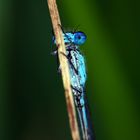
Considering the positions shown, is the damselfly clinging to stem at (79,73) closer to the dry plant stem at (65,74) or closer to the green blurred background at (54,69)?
the green blurred background at (54,69)

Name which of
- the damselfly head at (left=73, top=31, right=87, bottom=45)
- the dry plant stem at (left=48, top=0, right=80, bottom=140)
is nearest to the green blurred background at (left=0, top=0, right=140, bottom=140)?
the damselfly head at (left=73, top=31, right=87, bottom=45)

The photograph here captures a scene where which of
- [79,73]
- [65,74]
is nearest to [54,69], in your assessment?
[79,73]

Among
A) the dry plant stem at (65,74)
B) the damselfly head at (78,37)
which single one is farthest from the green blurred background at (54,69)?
the dry plant stem at (65,74)

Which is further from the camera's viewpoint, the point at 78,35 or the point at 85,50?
the point at 85,50

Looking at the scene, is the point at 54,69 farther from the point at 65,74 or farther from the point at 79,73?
the point at 65,74
